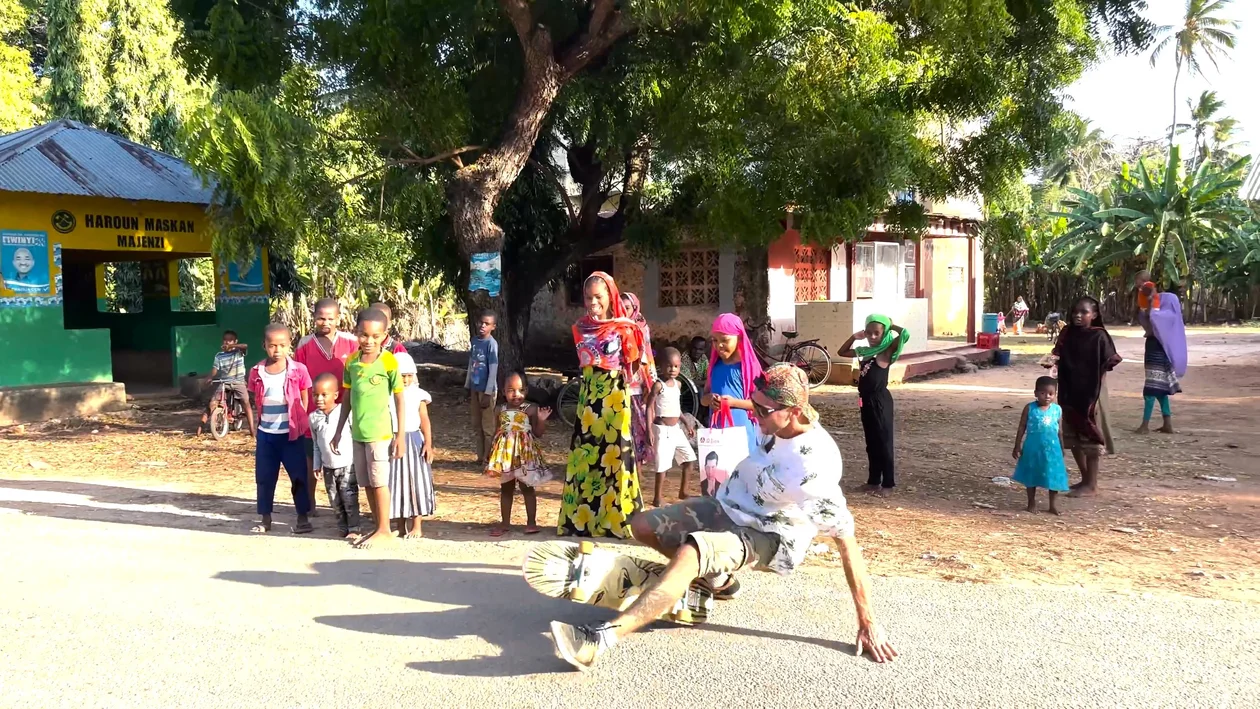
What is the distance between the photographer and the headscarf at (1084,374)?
7.20 metres

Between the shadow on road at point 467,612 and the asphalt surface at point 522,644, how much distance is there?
0.04 feet

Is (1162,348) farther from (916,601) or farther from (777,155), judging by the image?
(916,601)

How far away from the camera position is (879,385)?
7188mm

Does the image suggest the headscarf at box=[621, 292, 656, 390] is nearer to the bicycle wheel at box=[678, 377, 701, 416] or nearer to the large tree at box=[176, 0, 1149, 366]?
the large tree at box=[176, 0, 1149, 366]

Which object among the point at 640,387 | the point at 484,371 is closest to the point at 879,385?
the point at 640,387

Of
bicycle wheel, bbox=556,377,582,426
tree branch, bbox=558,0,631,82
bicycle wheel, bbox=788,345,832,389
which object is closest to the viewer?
tree branch, bbox=558,0,631,82

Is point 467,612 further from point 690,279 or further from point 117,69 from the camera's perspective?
point 117,69

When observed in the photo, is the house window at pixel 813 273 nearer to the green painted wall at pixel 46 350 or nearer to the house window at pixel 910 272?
the house window at pixel 910 272

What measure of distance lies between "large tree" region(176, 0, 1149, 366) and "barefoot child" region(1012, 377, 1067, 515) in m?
3.14

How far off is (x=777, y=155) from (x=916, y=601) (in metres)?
6.35

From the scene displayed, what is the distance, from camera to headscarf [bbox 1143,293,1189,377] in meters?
9.97

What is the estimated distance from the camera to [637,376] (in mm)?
5867

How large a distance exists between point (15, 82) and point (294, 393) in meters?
17.1

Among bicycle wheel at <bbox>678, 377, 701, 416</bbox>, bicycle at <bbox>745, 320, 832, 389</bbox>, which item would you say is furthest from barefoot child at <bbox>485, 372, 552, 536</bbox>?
bicycle at <bbox>745, 320, 832, 389</bbox>
